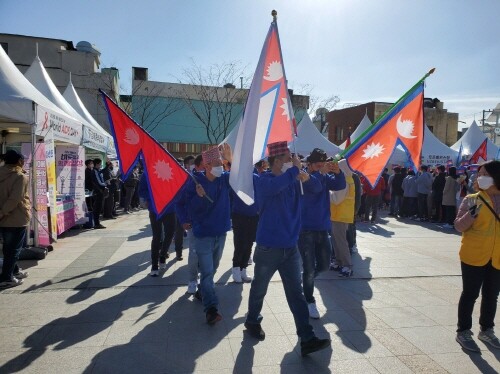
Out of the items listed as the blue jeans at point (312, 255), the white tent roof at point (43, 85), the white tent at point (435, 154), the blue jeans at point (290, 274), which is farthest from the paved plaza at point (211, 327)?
the white tent at point (435, 154)

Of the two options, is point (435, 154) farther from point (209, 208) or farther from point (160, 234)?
point (209, 208)

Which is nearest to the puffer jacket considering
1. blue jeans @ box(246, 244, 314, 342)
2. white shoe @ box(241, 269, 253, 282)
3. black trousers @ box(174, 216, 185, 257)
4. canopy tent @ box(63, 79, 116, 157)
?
black trousers @ box(174, 216, 185, 257)

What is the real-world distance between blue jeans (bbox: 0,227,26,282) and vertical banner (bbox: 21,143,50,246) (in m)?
1.98

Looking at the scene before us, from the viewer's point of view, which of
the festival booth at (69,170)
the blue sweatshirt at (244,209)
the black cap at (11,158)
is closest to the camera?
the black cap at (11,158)

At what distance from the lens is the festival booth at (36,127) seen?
6.61 metres

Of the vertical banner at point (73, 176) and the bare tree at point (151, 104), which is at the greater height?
the bare tree at point (151, 104)

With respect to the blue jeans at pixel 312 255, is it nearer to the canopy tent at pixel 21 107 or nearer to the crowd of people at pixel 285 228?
the crowd of people at pixel 285 228

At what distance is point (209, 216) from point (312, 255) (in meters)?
1.30

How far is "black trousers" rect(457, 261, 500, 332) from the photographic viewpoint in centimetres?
373

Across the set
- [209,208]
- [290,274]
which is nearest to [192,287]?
[209,208]

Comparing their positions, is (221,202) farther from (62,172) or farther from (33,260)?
(62,172)

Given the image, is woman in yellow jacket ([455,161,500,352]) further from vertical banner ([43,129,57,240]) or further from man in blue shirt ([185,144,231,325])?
vertical banner ([43,129,57,240])

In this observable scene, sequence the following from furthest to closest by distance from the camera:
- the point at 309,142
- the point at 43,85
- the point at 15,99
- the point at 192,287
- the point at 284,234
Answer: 1. the point at 309,142
2. the point at 43,85
3. the point at 15,99
4. the point at 192,287
5. the point at 284,234

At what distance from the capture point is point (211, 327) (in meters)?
4.11
